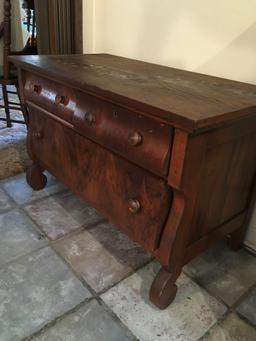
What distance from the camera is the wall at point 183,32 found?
121 cm

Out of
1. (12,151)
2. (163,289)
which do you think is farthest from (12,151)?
(163,289)

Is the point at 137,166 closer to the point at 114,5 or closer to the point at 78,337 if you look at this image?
the point at 78,337

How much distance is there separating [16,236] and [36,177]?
1.37 ft

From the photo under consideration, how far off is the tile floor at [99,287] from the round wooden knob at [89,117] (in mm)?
596

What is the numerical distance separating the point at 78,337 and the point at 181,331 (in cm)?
34

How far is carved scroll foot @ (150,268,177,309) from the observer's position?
1.07m

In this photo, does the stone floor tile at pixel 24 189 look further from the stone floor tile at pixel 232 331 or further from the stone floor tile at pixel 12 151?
the stone floor tile at pixel 232 331

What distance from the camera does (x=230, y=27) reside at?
1.22 meters

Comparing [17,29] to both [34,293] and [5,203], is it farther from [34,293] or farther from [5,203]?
[34,293]

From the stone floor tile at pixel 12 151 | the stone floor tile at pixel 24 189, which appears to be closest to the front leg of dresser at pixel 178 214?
the stone floor tile at pixel 24 189

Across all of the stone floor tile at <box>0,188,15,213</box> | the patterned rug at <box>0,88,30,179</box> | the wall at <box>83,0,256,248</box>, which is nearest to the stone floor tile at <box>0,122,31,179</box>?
the patterned rug at <box>0,88,30,179</box>

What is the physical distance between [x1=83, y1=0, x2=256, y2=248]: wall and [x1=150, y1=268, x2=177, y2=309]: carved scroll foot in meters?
0.52

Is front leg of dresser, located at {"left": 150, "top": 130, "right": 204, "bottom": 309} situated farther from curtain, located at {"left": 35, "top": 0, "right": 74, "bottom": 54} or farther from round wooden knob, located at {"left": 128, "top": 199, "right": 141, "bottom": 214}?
curtain, located at {"left": 35, "top": 0, "right": 74, "bottom": 54}

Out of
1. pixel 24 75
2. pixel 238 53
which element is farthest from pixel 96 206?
pixel 238 53
